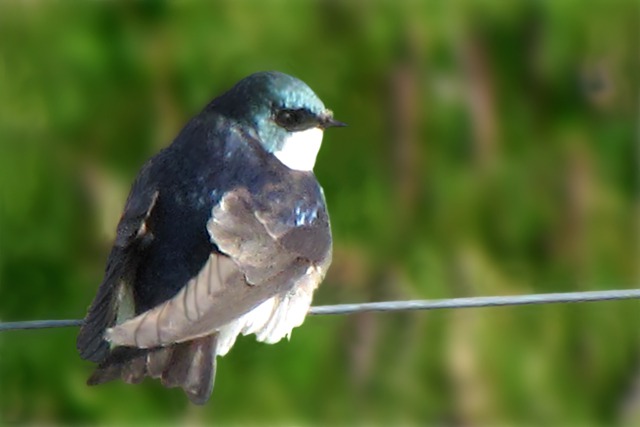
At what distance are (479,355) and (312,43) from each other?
839mm

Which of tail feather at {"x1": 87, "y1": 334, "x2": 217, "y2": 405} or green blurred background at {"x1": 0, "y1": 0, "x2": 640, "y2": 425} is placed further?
green blurred background at {"x1": 0, "y1": 0, "x2": 640, "y2": 425}

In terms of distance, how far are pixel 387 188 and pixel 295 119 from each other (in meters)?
1.23

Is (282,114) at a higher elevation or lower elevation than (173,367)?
higher

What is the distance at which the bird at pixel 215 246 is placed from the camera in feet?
7.86

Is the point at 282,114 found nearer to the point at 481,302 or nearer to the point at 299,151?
the point at 299,151

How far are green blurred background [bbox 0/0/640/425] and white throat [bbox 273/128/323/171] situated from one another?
0.96 meters

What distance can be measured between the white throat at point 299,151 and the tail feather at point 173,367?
43 cm

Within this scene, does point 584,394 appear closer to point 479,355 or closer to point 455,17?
point 479,355

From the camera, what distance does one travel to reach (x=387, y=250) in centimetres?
395

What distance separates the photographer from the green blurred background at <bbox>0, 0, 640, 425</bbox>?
3.76 metres

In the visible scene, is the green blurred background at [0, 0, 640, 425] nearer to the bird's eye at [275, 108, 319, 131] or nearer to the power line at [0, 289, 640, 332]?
the bird's eye at [275, 108, 319, 131]

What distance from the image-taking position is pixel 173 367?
2404 millimetres

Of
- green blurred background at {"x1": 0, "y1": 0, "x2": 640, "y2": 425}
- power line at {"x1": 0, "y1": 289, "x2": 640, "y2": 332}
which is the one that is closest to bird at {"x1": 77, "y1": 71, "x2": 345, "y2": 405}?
power line at {"x1": 0, "y1": 289, "x2": 640, "y2": 332}

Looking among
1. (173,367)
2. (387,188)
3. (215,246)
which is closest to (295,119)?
(215,246)
